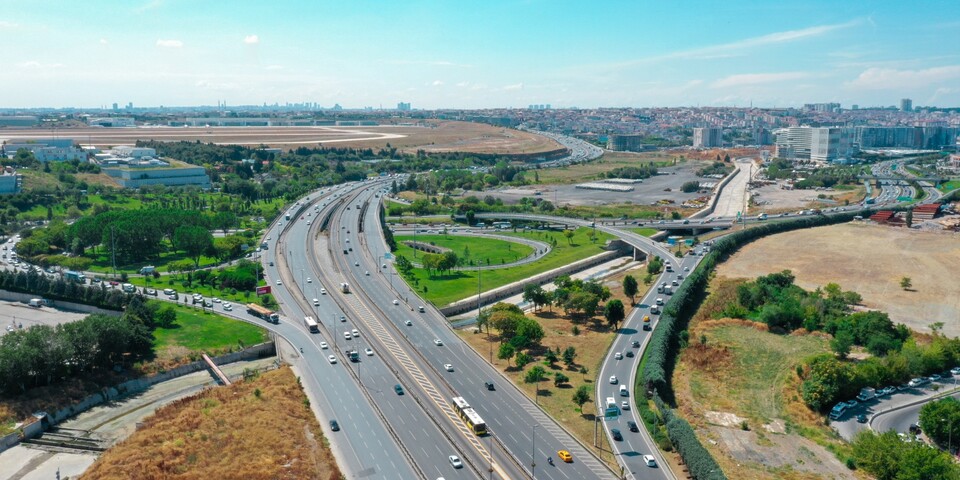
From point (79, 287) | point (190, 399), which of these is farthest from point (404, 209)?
point (190, 399)

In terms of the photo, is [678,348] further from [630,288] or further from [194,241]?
[194,241]

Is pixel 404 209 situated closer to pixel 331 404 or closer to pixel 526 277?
pixel 526 277

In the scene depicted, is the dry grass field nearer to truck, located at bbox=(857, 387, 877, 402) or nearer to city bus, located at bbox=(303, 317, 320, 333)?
city bus, located at bbox=(303, 317, 320, 333)

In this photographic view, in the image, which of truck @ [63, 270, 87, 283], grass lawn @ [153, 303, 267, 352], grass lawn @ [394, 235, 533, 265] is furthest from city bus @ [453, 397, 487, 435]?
truck @ [63, 270, 87, 283]

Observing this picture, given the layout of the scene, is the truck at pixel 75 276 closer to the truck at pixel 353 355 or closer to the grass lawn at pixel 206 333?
the grass lawn at pixel 206 333

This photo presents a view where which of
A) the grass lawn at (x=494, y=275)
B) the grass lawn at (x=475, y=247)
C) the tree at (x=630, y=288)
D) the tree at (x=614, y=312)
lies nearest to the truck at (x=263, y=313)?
the grass lawn at (x=494, y=275)
